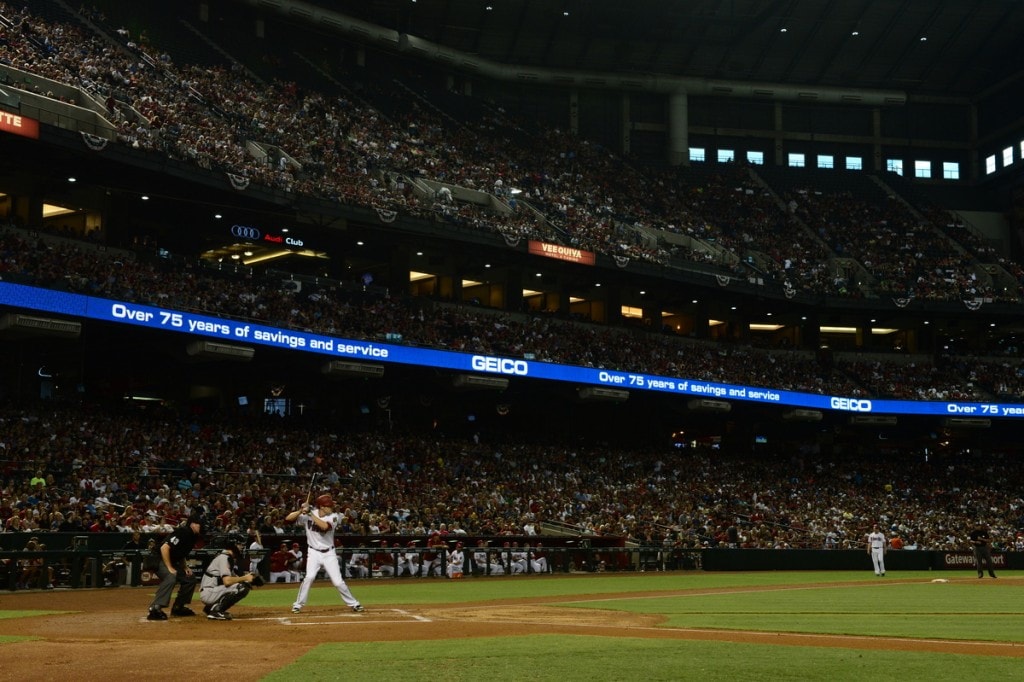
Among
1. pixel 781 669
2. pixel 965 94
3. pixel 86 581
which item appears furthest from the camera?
pixel 965 94

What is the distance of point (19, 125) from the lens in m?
30.5

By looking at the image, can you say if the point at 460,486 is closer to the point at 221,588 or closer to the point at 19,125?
the point at 19,125

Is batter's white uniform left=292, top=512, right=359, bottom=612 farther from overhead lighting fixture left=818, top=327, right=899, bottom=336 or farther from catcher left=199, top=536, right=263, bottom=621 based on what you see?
overhead lighting fixture left=818, top=327, right=899, bottom=336

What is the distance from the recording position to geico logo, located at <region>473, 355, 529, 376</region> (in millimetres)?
41781

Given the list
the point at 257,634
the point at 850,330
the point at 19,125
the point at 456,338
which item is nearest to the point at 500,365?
the point at 456,338

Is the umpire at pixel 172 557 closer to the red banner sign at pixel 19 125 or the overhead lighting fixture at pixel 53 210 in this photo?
the red banner sign at pixel 19 125

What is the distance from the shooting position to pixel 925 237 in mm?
64000

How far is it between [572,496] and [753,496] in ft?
34.0

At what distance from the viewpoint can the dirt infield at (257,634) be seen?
9.87 meters

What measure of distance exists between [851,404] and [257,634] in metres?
45.8

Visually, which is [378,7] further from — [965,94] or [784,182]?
[965,94]

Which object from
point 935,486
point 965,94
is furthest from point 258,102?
point 965,94

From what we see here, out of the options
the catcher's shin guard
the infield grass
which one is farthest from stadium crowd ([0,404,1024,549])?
the catcher's shin guard

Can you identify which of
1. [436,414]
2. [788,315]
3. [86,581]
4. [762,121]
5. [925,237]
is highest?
[762,121]
